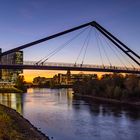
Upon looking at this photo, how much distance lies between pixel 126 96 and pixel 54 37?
17.9 meters

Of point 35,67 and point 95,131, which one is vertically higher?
point 35,67

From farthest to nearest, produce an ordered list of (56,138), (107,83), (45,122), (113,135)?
(107,83) → (45,122) → (113,135) → (56,138)

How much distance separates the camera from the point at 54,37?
35688 millimetres

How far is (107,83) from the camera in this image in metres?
61.2

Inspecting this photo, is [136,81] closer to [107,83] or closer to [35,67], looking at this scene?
[107,83]

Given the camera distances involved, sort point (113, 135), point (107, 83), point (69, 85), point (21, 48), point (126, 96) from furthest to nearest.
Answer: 1. point (69, 85)
2. point (107, 83)
3. point (126, 96)
4. point (21, 48)
5. point (113, 135)

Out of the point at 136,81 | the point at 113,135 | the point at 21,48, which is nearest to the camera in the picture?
the point at 113,135

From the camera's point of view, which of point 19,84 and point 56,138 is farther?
point 19,84

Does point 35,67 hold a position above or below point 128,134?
above

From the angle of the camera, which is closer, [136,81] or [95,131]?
[95,131]

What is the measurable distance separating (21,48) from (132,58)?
14.9m

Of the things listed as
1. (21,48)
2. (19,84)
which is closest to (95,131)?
(21,48)

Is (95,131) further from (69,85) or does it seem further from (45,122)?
(69,85)

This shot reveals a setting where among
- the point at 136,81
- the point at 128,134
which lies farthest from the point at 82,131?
the point at 136,81
